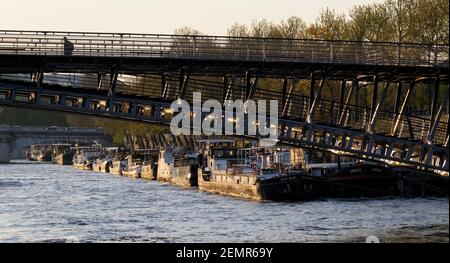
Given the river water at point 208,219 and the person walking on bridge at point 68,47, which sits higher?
the person walking on bridge at point 68,47

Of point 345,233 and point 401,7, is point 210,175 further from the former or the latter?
point 345,233

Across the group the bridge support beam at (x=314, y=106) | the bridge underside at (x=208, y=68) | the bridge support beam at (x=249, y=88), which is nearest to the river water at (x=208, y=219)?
the bridge support beam at (x=314, y=106)

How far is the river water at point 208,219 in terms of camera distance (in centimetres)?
6062

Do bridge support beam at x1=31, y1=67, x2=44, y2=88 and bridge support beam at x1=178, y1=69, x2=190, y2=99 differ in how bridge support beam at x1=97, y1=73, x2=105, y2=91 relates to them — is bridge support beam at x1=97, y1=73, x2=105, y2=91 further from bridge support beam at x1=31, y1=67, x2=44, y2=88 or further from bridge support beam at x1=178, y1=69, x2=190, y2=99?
bridge support beam at x1=178, y1=69, x2=190, y2=99

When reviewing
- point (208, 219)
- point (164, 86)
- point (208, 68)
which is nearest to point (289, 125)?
point (208, 68)

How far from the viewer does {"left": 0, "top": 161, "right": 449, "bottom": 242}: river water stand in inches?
2387

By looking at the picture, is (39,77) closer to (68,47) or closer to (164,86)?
(68,47)

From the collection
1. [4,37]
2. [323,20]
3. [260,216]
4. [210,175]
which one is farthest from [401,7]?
[4,37]

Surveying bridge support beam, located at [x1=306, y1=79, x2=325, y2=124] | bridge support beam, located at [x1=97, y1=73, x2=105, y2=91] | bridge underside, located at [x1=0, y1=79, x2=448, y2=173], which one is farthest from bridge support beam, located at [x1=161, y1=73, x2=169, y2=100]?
bridge support beam, located at [x1=306, y1=79, x2=325, y2=124]

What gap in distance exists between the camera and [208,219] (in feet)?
236

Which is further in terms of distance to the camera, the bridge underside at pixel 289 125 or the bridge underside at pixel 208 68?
the bridge underside at pixel 208 68

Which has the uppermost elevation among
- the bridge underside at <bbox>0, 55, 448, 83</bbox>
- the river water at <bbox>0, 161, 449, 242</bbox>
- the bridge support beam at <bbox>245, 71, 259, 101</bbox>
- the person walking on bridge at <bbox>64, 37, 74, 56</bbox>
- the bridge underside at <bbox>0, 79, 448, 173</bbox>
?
the person walking on bridge at <bbox>64, 37, 74, 56</bbox>

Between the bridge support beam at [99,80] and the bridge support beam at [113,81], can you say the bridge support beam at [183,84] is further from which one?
the bridge support beam at [99,80]

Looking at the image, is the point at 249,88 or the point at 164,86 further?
the point at 164,86
